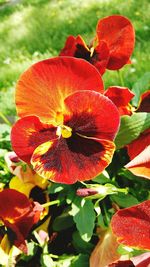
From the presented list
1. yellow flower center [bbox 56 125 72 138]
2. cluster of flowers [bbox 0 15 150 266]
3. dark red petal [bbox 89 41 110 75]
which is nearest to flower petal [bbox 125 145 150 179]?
cluster of flowers [bbox 0 15 150 266]

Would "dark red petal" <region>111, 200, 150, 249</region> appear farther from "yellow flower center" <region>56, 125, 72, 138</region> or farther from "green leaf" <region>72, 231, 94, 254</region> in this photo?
"green leaf" <region>72, 231, 94, 254</region>

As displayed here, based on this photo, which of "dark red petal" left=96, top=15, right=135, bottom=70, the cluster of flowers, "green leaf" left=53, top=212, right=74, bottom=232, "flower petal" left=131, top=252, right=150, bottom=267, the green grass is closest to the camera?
"flower petal" left=131, top=252, right=150, bottom=267

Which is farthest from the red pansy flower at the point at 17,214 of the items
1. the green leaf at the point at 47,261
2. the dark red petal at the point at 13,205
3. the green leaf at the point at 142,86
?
the green leaf at the point at 142,86

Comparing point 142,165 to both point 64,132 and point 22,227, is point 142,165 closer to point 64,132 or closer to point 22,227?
point 64,132

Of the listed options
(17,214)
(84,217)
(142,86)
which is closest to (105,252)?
(84,217)

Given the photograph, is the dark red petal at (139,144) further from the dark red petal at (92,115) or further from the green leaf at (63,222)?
the green leaf at (63,222)

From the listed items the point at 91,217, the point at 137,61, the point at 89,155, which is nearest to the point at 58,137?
the point at 89,155
